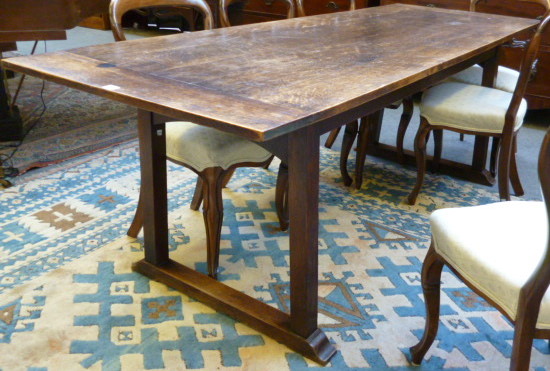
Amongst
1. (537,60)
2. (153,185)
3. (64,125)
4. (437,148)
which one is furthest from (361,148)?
(64,125)

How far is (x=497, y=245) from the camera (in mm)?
1321

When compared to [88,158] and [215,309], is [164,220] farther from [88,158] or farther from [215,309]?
[88,158]

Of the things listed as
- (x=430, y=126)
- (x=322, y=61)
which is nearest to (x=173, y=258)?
(x=322, y=61)

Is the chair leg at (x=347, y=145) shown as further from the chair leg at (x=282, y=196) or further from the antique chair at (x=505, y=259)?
the antique chair at (x=505, y=259)

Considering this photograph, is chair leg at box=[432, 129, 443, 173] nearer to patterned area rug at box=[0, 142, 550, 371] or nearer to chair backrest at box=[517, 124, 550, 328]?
patterned area rug at box=[0, 142, 550, 371]

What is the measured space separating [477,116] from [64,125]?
242 centimetres

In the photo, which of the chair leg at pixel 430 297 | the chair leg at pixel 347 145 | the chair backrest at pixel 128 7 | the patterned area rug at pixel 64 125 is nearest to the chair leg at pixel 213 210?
the chair backrest at pixel 128 7

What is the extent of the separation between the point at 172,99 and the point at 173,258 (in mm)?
931

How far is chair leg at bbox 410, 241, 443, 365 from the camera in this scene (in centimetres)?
149

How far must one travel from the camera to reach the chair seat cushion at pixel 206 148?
189 cm

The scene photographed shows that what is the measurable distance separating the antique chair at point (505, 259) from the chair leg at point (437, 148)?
1511 millimetres

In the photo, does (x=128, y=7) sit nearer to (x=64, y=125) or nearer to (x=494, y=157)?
(x=64, y=125)

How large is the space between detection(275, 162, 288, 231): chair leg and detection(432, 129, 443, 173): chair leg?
1017 mm

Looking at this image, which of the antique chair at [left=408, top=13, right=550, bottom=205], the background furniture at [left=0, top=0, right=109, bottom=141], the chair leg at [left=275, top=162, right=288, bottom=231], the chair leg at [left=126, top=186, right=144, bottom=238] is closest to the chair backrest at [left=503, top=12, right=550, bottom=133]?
the antique chair at [left=408, top=13, right=550, bottom=205]
